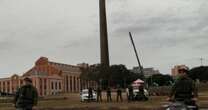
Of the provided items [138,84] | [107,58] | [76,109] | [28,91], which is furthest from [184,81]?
[107,58]

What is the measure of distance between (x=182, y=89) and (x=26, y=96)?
5599mm

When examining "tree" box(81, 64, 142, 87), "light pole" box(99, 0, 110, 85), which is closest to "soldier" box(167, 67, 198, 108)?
"tree" box(81, 64, 142, 87)

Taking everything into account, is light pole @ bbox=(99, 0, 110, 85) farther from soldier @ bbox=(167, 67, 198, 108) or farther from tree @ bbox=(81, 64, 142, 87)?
soldier @ bbox=(167, 67, 198, 108)

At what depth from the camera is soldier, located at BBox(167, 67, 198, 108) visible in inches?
691

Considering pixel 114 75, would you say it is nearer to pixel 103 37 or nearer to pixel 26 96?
pixel 103 37

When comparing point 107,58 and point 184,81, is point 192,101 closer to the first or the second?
point 184,81

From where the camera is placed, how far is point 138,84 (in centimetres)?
6600

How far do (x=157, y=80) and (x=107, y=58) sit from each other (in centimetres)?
7005

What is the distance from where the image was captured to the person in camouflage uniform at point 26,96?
20094mm

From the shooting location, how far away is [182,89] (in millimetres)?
17594

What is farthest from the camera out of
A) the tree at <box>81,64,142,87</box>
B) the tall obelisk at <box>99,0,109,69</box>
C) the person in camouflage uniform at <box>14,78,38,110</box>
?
the tall obelisk at <box>99,0,109,69</box>

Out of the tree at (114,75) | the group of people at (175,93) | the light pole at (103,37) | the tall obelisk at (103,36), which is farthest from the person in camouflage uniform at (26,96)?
the tall obelisk at (103,36)

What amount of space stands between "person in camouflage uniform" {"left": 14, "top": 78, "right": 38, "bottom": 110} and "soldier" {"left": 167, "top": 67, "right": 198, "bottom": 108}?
5.13 m

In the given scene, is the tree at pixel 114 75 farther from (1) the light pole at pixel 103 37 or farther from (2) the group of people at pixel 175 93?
(2) the group of people at pixel 175 93
